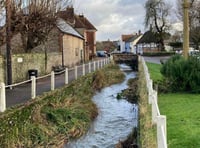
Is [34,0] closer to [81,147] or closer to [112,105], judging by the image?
[112,105]

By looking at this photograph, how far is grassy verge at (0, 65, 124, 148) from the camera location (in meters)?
10.7

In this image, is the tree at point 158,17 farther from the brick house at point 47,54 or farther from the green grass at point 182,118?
the green grass at point 182,118

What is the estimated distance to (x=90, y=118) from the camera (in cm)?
1686

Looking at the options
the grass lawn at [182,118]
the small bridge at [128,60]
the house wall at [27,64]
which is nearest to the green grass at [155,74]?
the grass lawn at [182,118]

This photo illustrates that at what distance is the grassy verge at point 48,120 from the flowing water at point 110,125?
1.39ft

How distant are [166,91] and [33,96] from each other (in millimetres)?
8365

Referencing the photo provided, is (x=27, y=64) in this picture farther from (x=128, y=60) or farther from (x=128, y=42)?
(x=128, y=42)

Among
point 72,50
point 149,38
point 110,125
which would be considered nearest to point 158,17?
point 149,38

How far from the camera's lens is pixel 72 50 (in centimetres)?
4600

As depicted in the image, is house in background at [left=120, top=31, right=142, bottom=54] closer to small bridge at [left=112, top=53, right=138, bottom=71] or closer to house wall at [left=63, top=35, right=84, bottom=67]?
small bridge at [left=112, top=53, right=138, bottom=71]

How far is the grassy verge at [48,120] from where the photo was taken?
35.1 ft

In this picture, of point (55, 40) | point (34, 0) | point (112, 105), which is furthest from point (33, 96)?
point (55, 40)

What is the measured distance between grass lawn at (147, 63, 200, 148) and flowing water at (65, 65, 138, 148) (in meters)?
1.55

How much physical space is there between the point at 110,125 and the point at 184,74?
584 centimetres
